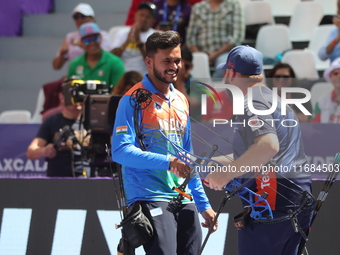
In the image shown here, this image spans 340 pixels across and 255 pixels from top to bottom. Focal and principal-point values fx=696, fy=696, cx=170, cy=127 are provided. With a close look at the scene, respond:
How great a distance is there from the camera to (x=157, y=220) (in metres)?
4.03

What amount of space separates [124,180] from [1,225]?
190cm

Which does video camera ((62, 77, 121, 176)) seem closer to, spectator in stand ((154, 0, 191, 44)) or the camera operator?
the camera operator

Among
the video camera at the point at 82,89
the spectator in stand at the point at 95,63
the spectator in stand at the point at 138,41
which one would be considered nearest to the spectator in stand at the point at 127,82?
the video camera at the point at 82,89

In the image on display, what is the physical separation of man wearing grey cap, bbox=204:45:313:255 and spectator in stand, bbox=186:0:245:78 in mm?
4990

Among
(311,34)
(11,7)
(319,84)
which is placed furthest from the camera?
(11,7)

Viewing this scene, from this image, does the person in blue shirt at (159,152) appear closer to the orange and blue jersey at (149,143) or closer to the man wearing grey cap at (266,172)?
the orange and blue jersey at (149,143)

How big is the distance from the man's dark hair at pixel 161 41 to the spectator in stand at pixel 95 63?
3.84 m

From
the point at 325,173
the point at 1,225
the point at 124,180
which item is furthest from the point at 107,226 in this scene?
the point at 325,173

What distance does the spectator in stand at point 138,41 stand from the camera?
28.5 feet

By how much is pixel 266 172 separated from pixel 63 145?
3093 mm

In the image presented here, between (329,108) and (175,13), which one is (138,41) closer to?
(175,13)

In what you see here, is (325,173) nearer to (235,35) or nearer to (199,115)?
(199,115)

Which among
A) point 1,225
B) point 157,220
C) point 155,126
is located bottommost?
point 1,225

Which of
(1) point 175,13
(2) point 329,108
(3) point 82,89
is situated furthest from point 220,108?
(1) point 175,13
